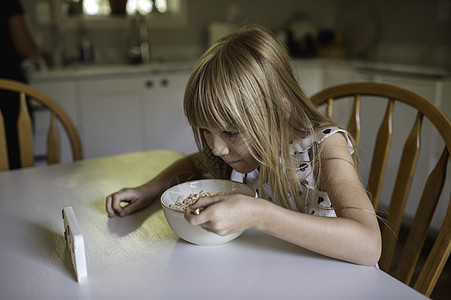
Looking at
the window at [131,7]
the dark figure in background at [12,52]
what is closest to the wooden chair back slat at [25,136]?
the dark figure in background at [12,52]

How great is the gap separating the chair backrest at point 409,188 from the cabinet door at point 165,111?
1785mm

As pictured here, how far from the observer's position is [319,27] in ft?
12.4

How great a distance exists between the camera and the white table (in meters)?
0.59

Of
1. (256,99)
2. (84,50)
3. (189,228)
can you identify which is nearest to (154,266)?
(189,228)

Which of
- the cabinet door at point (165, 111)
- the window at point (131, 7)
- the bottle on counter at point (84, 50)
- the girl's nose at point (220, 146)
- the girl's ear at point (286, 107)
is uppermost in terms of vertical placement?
the window at point (131, 7)

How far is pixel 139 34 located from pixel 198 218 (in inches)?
107

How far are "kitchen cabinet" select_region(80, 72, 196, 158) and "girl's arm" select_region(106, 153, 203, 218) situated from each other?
5.17 feet

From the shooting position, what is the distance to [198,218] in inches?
24.5

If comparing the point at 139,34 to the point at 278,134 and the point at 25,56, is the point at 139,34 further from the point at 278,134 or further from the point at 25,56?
the point at 278,134

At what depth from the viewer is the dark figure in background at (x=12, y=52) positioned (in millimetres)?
1956

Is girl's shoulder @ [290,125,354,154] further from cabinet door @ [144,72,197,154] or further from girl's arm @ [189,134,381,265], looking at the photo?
cabinet door @ [144,72,197,154]

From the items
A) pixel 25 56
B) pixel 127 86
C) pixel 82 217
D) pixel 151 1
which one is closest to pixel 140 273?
pixel 82 217

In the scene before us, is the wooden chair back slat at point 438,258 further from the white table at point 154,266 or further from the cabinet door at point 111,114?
the cabinet door at point 111,114

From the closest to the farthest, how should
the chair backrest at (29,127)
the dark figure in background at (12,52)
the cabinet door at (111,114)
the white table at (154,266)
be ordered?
the white table at (154,266)
the chair backrest at (29,127)
the dark figure in background at (12,52)
the cabinet door at (111,114)
